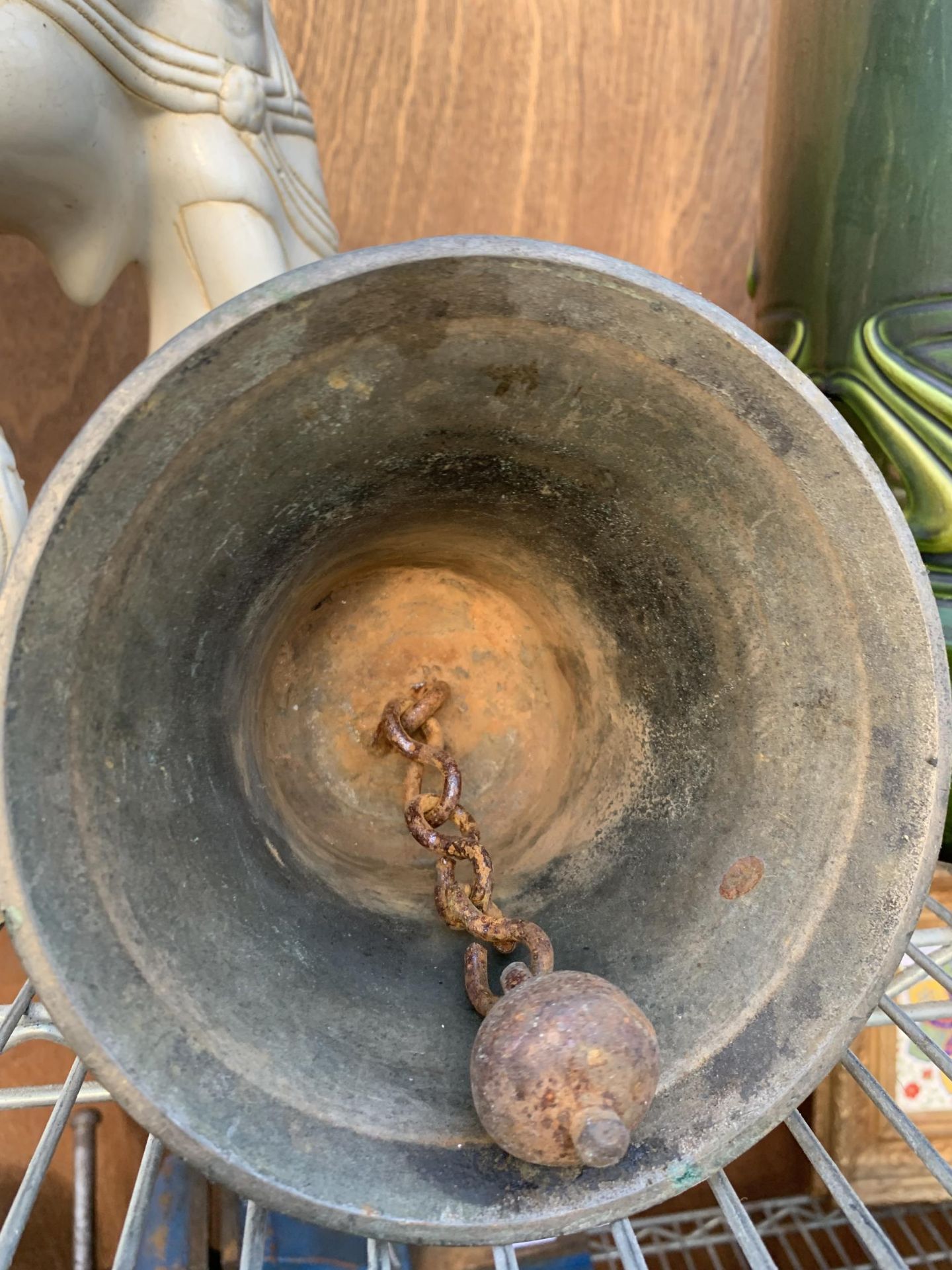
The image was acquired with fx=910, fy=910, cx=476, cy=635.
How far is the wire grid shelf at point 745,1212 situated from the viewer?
0.67 m

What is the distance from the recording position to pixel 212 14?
2.91ft

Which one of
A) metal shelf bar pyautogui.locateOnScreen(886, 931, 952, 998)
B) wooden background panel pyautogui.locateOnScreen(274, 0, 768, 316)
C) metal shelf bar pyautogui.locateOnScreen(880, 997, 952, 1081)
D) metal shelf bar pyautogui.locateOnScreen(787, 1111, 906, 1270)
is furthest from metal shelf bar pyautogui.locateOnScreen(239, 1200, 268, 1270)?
wooden background panel pyautogui.locateOnScreen(274, 0, 768, 316)

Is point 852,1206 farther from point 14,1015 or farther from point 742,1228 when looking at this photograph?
point 14,1015

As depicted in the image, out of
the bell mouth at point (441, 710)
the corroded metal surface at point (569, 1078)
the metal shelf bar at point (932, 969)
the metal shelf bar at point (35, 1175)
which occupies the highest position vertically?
the bell mouth at point (441, 710)

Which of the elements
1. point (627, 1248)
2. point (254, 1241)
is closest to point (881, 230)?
point (627, 1248)

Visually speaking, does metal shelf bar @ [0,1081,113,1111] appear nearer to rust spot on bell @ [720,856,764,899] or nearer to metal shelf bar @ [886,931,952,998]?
rust spot on bell @ [720,856,764,899]

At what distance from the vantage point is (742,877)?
27.2 inches

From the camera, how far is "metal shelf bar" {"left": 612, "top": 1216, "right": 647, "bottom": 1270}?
70 cm

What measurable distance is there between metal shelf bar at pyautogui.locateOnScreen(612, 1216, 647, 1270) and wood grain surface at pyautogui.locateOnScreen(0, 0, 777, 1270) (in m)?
1.09

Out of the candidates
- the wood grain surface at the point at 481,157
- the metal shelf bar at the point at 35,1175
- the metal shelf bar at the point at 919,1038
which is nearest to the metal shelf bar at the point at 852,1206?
the metal shelf bar at the point at 919,1038

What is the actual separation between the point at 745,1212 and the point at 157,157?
3.53 feet

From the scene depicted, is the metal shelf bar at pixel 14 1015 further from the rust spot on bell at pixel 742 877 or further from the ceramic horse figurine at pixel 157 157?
the rust spot on bell at pixel 742 877

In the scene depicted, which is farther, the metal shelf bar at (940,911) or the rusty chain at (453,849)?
the metal shelf bar at (940,911)

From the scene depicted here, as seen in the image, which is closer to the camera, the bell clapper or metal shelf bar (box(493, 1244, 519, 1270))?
the bell clapper
